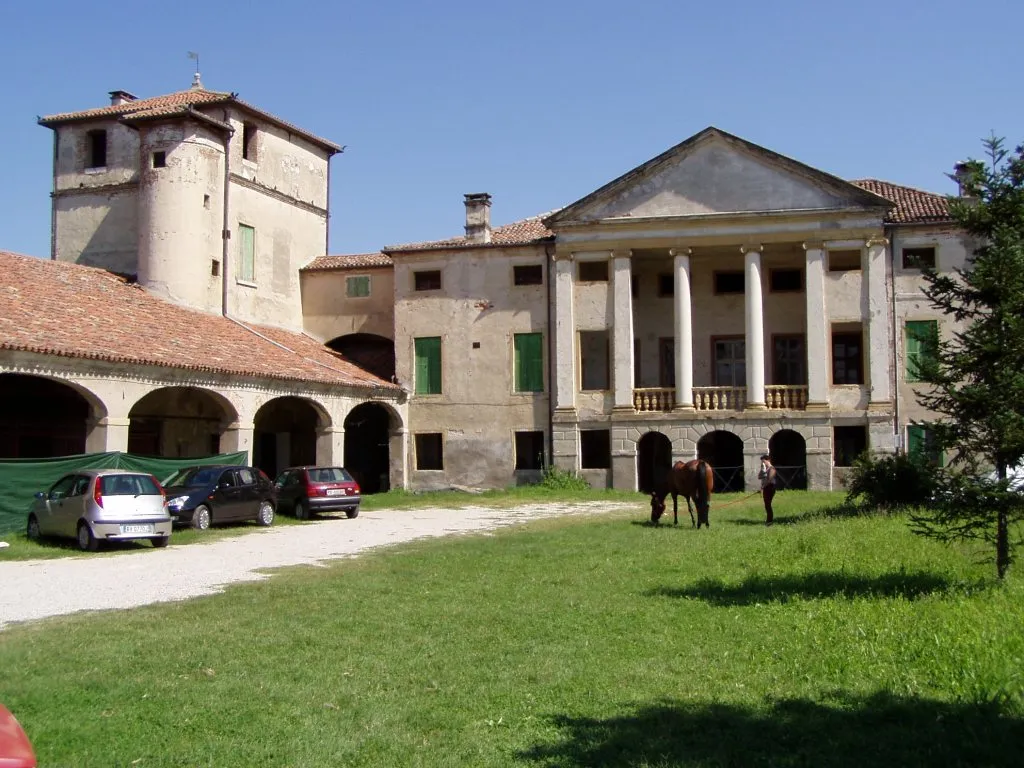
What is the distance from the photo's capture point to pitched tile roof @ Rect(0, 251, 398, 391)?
22406 mm

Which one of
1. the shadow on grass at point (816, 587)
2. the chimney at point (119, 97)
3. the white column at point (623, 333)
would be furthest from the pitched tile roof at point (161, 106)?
the shadow on grass at point (816, 587)

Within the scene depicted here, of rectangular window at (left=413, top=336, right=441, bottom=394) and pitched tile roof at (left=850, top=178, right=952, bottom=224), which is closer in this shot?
pitched tile roof at (left=850, top=178, right=952, bottom=224)

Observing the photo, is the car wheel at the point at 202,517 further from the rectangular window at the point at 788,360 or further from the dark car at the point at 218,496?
the rectangular window at the point at 788,360

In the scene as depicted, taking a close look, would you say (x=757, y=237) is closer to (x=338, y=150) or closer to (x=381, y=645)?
(x=338, y=150)

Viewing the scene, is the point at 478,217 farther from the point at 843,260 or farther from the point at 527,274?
the point at 843,260

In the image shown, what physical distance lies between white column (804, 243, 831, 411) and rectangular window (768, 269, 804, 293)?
213 centimetres

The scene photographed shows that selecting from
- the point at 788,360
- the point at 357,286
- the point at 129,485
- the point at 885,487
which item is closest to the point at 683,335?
the point at 788,360

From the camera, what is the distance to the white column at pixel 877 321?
3219cm

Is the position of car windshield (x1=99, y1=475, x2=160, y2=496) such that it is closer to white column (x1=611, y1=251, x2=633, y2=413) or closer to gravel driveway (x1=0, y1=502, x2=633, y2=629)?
gravel driveway (x1=0, y1=502, x2=633, y2=629)

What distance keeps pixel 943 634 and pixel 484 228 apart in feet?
96.6

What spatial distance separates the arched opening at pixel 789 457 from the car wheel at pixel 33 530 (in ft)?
71.2

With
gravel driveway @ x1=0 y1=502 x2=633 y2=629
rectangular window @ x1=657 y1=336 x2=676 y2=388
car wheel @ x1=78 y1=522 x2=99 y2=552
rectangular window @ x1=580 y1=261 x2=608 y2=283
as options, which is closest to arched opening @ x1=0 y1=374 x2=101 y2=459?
car wheel @ x1=78 y1=522 x2=99 y2=552

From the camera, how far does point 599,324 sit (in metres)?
34.2

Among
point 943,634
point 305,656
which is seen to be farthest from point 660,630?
point 305,656
